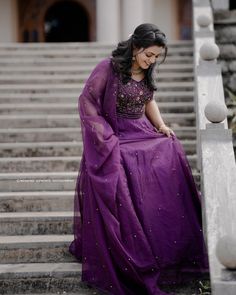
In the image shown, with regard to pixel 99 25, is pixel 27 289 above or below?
below

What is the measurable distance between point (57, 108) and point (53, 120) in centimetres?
35

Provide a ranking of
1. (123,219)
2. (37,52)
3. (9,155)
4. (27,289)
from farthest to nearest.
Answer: (37,52), (9,155), (27,289), (123,219)

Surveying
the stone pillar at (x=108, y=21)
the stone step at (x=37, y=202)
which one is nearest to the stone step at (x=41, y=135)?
the stone step at (x=37, y=202)

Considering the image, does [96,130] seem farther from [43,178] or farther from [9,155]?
[9,155]

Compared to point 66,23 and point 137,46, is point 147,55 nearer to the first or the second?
point 137,46

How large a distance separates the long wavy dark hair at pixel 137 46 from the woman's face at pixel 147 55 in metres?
0.03

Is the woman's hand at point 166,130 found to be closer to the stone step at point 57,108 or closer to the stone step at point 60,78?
the stone step at point 57,108

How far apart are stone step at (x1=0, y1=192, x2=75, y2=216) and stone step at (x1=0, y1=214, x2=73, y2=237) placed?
25 centimetres

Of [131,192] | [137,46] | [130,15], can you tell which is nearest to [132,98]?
[137,46]

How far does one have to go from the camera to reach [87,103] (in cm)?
495

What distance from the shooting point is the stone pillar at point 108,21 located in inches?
508

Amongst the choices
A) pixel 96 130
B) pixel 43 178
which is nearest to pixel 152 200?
pixel 96 130

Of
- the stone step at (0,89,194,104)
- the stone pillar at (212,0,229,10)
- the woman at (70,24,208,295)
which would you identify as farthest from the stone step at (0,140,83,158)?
the stone pillar at (212,0,229,10)

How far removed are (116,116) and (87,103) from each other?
249 mm
